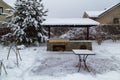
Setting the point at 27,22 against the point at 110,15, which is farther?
the point at 110,15

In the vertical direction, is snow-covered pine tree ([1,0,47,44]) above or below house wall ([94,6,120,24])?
below

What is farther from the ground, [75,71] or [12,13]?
[12,13]

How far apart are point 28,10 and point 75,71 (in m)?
10.3

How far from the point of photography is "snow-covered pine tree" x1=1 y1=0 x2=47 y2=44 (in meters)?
16.8

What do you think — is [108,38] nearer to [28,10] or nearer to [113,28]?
[113,28]

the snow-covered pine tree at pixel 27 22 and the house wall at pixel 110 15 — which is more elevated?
the house wall at pixel 110 15

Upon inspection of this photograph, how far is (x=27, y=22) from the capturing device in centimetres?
1680

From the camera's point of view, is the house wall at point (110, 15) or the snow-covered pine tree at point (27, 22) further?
the house wall at point (110, 15)

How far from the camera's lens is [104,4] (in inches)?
2010

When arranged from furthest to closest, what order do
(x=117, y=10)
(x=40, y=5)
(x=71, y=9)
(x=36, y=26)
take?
(x=71, y=9)
(x=117, y=10)
(x=40, y=5)
(x=36, y=26)

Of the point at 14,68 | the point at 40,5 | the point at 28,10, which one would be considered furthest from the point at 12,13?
the point at 14,68

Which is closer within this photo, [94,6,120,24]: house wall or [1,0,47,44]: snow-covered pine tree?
[1,0,47,44]: snow-covered pine tree

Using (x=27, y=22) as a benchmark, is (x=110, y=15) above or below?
above

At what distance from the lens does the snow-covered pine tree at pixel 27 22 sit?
16.8m
